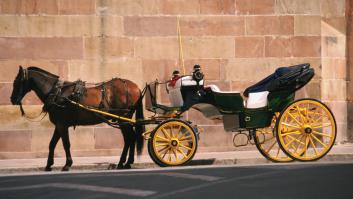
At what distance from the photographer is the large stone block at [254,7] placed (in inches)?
577

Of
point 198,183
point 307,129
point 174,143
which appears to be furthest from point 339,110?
point 198,183

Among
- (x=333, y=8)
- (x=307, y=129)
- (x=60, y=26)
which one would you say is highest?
(x=333, y=8)

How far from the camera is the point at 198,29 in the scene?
1453 centimetres

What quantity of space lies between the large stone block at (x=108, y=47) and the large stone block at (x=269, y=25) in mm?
2421

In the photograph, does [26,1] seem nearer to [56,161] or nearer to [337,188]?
[56,161]

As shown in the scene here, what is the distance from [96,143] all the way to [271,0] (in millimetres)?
4542

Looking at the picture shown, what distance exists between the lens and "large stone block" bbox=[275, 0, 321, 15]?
580 inches

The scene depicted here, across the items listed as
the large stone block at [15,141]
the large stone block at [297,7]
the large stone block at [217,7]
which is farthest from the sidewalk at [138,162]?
the large stone block at [297,7]

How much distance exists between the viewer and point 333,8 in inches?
606

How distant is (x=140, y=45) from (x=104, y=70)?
0.87m

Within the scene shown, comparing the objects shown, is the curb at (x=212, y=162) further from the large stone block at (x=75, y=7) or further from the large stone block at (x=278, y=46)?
the large stone block at (x=75, y=7)

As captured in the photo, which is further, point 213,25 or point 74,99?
point 213,25

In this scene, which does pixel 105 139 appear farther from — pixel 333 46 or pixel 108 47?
pixel 333 46

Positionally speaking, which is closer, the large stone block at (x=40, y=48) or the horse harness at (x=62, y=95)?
the horse harness at (x=62, y=95)
